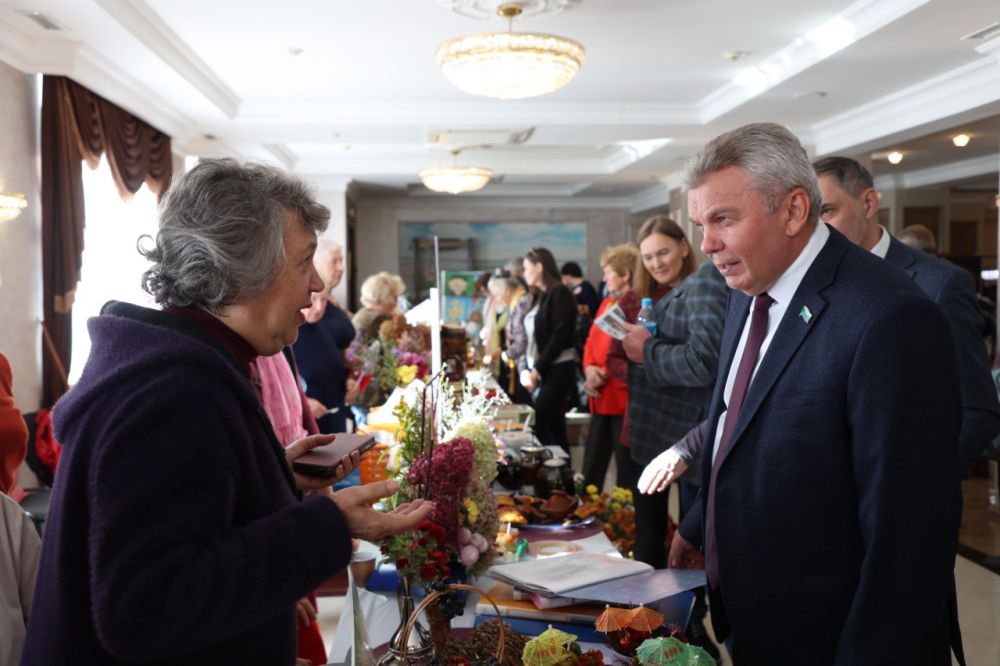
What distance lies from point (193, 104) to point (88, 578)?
21.7 feet

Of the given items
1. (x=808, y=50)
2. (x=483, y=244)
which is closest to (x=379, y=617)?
(x=808, y=50)

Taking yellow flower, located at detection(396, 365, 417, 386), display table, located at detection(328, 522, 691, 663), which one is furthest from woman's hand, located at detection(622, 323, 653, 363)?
yellow flower, located at detection(396, 365, 417, 386)

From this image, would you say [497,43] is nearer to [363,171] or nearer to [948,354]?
[948,354]

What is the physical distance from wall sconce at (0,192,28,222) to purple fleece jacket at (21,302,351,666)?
13.3ft

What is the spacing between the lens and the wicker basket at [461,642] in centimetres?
145

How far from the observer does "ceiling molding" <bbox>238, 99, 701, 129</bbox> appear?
26.0 ft

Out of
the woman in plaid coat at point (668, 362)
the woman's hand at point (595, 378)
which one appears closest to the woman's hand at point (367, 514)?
the woman in plaid coat at point (668, 362)

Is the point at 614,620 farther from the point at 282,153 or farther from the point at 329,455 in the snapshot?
the point at 282,153

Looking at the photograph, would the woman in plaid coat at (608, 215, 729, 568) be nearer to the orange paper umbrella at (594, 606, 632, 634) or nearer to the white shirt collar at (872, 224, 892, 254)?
the white shirt collar at (872, 224, 892, 254)

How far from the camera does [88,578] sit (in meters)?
1.15

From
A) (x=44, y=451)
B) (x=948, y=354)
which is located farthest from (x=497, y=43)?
(x=948, y=354)

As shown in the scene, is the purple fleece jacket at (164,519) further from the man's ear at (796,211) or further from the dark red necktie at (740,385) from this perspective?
the man's ear at (796,211)

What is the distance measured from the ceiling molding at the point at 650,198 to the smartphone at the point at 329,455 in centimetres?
1299

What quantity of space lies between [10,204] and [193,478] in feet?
14.2
